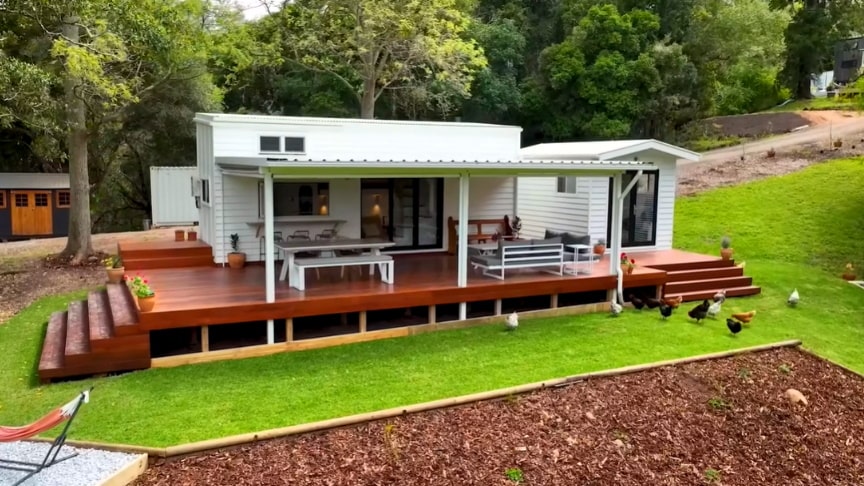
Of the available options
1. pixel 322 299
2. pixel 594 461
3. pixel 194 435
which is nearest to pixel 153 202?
pixel 322 299

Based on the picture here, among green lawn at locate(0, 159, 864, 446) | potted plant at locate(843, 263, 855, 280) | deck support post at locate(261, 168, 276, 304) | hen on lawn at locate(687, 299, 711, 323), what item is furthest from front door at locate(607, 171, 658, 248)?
deck support post at locate(261, 168, 276, 304)

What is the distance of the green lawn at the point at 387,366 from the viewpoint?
6414 mm

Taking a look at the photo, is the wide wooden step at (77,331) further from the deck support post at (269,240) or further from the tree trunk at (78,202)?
the tree trunk at (78,202)

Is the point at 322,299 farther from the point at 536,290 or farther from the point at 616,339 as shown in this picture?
the point at 616,339

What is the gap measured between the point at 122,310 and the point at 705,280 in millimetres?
9749

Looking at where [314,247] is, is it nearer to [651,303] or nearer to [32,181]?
[651,303]

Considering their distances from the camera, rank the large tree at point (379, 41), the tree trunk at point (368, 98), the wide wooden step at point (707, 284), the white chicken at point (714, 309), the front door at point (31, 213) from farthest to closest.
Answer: the tree trunk at point (368, 98) < the large tree at point (379, 41) < the front door at point (31, 213) < the wide wooden step at point (707, 284) < the white chicken at point (714, 309)

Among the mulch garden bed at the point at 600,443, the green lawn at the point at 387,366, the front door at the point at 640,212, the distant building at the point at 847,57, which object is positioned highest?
the distant building at the point at 847,57

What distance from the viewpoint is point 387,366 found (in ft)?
25.9

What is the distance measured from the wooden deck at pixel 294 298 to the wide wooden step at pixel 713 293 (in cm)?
2

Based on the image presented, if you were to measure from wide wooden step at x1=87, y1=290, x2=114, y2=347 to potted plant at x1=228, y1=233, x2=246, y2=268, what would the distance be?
2.07m

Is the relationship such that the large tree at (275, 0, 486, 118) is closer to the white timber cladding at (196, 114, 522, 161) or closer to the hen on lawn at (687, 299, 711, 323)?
the white timber cladding at (196, 114, 522, 161)

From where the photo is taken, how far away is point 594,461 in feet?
20.1

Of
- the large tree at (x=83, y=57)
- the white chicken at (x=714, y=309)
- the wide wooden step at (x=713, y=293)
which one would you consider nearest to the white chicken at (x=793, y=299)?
the wide wooden step at (x=713, y=293)
